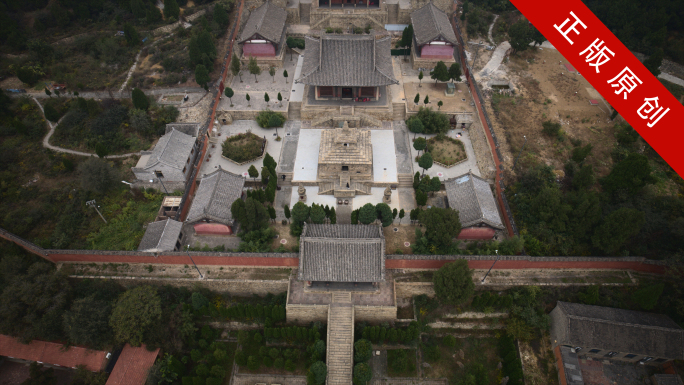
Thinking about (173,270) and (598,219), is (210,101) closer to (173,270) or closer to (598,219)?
(173,270)

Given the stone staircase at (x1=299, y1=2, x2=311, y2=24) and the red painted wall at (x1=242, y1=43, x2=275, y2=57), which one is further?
the stone staircase at (x1=299, y1=2, x2=311, y2=24)

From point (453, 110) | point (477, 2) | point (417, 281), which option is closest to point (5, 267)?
point (417, 281)

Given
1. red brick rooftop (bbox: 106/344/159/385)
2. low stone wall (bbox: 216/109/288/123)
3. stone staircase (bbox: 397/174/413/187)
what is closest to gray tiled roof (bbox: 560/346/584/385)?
stone staircase (bbox: 397/174/413/187)

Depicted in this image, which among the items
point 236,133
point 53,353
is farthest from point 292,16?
point 53,353

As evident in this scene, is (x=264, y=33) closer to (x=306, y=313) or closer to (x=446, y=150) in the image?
(x=446, y=150)

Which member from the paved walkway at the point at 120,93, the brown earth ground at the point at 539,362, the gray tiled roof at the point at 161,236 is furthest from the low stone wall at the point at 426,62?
the gray tiled roof at the point at 161,236

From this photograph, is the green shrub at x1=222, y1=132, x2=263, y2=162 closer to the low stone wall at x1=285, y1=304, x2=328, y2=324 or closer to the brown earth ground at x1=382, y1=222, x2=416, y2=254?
the brown earth ground at x1=382, y1=222, x2=416, y2=254
